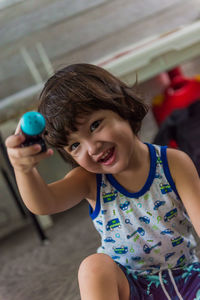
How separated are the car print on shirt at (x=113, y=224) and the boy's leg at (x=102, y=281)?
0.08 m

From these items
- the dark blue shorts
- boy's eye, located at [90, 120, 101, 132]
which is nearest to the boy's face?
boy's eye, located at [90, 120, 101, 132]

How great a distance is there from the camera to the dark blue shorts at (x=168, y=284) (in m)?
0.72

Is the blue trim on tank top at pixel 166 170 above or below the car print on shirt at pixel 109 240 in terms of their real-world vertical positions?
above

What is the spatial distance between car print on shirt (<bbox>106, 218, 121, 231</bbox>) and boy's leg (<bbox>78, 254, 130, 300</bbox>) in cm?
8

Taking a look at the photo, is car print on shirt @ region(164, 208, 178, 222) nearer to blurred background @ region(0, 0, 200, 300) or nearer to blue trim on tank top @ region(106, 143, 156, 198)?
blue trim on tank top @ region(106, 143, 156, 198)

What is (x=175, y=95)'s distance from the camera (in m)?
2.00

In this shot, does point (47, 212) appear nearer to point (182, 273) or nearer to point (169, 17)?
point (182, 273)

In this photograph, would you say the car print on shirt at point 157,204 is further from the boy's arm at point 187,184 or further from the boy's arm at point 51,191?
the boy's arm at point 51,191

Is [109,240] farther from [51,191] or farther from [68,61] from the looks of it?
[68,61]

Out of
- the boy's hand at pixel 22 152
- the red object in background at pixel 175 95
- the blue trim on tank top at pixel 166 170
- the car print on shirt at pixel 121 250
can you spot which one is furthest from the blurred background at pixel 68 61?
the boy's hand at pixel 22 152

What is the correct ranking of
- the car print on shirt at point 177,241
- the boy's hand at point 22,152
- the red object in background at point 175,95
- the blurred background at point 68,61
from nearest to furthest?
the boy's hand at point 22,152 < the car print on shirt at point 177,241 < the blurred background at point 68,61 < the red object in background at point 175,95

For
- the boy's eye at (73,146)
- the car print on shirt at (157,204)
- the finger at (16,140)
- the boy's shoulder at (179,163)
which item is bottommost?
the car print on shirt at (157,204)

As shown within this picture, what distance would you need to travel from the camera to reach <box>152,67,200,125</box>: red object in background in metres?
1.99

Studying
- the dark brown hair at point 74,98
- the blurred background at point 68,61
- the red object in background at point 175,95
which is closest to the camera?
the dark brown hair at point 74,98
